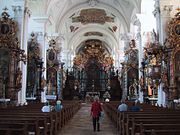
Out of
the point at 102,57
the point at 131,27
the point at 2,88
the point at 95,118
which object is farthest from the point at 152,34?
the point at 102,57

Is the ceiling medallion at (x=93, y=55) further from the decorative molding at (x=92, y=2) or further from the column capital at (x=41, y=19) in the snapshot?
the column capital at (x=41, y=19)

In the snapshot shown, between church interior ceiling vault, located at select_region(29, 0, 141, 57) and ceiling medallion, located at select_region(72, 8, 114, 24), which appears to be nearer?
church interior ceiling vault, located at select_region(29, 0, 141, 57)

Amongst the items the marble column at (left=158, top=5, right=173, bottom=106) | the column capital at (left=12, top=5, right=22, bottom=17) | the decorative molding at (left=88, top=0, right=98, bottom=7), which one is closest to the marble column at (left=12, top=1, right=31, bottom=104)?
the column capital at (left=12, top=5, right=22, bottom=17)

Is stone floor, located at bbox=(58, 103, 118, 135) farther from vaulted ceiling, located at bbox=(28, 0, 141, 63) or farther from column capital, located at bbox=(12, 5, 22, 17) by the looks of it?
vaulted ceiling, located at bbox=(28, 0, 141, 63)

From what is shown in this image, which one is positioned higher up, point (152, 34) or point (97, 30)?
point (97, 30)

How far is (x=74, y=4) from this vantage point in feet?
87.9

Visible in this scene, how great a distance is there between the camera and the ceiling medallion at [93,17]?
29.6m

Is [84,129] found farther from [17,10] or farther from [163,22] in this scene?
[17,10]

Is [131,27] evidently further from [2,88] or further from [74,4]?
[2,88]

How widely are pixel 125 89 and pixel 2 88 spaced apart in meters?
16.1

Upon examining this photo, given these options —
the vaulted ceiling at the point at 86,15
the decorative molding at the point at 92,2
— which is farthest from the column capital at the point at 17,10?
the decorative molding at the point at 92,2

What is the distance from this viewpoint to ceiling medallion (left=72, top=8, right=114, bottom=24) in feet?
97.0

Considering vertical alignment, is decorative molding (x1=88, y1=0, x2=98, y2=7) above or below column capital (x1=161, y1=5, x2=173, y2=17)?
above

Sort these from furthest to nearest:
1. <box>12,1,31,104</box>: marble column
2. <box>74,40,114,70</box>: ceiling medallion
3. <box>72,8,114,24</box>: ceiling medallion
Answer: <box>74,40,114,70</box>: ceiling medallion, <box>72,8,114,24</box>: ceiling medallion, <box>12,1,31,104</box>: marble column
